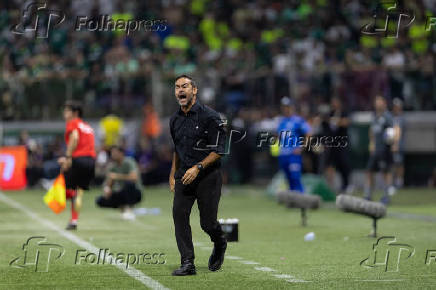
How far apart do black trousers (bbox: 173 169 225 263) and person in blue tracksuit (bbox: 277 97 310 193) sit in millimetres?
11964

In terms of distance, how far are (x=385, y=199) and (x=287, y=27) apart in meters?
9.86

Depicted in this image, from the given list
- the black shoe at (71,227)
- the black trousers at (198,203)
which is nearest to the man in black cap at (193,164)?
the black trousers at (198,203)

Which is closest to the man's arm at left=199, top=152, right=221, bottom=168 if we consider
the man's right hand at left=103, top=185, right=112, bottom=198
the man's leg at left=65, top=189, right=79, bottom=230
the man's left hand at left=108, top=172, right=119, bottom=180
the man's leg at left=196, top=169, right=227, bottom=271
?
the man's leg at left=196, top=169, right=227, bottom=271

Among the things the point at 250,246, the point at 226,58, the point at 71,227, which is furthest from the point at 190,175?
the point at 226,58

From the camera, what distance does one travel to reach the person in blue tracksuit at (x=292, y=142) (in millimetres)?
23438

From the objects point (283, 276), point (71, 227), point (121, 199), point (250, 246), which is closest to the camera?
point (283, 276)

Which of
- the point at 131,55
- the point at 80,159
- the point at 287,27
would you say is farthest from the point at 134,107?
the point at 80,159

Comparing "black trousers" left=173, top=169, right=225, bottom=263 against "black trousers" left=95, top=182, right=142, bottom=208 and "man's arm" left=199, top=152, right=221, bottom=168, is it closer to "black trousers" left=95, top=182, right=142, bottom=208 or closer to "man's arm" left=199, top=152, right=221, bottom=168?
"man's arm" left=199, top=152, right=221, bottom=168

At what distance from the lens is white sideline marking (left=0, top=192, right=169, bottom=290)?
34.6ft

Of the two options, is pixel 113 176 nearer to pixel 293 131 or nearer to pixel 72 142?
pixel 72 142

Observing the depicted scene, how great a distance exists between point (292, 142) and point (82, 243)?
29.5ft

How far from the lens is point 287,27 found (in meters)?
31.7

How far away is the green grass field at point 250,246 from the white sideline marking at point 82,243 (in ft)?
0.19

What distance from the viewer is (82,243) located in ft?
49.6
